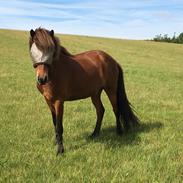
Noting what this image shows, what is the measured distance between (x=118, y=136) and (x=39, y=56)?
2700 millimetres

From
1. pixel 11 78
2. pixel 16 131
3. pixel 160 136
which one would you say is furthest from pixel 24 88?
pixel 160 136

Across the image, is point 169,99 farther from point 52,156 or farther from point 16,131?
point 52,156

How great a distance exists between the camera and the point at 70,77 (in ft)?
22.0

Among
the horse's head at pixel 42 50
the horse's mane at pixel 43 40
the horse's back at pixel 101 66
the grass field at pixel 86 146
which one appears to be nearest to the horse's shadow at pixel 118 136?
the grass field at pixel 86 146

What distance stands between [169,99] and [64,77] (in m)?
6.76

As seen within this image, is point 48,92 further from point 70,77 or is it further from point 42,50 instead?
point 42,50

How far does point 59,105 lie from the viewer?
251 inches

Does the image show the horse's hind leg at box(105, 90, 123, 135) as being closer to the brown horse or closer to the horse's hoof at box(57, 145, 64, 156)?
Answer: the brown horse

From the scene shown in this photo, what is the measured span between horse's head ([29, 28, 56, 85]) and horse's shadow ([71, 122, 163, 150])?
5.58 feet

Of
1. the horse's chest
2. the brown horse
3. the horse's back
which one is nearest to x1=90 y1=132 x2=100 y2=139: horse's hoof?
the brown horse

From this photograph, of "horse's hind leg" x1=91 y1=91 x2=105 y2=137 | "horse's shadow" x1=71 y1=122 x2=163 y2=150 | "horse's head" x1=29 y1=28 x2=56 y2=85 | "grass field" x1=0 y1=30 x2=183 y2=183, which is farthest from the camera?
"horse's hind leg" x1=91 y1=91 x2=105 y2=137

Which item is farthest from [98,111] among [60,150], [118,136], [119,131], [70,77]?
[60,150]

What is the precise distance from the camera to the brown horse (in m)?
5.77

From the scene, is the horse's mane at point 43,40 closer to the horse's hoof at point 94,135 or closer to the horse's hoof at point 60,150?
the horse's hoof at point 60,150
